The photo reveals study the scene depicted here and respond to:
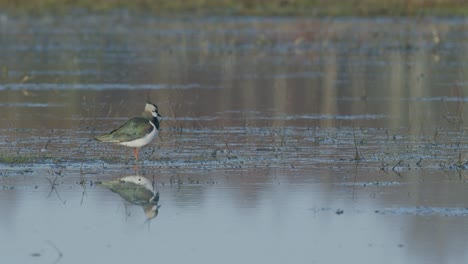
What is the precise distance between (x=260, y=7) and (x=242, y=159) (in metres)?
40.5

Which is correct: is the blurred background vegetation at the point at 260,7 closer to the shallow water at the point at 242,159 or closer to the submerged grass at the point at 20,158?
the shallow water at the point at 242,159

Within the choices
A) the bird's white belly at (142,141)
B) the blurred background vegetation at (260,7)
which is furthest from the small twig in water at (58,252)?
the blurred background vegetation at (260,7)

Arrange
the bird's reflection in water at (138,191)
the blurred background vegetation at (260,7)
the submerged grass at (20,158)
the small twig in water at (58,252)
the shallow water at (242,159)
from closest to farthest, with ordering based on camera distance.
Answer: the small twig in water at (58,252)
the shallow water at (242,159)
the bird's reflection in water at (138,191)
the submerged grass at (20,158)
the blurred background vegetation at (260,7)

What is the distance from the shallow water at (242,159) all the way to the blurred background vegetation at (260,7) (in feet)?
61.7

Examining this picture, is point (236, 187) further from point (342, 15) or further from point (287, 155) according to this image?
point (342, 15)

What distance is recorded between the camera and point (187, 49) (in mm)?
35719

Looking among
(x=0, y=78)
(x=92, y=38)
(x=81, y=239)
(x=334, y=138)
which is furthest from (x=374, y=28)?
(x=81, y=239)

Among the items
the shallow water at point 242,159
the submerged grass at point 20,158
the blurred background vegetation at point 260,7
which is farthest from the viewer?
the blurred background vegetation at point 260,7

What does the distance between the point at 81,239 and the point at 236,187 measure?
2.67 metres

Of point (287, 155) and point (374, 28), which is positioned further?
point (374, 28)

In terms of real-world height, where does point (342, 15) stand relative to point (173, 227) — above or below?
above

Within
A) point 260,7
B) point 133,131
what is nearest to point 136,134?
point 133,131

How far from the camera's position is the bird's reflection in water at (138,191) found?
11.7 meters

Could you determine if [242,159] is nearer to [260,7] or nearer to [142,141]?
[142,141]
